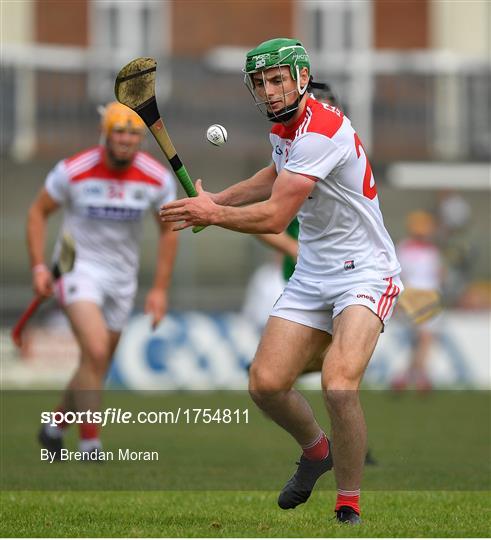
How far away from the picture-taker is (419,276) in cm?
2130

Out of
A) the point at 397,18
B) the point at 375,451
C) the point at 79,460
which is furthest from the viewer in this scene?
the point at 397,18

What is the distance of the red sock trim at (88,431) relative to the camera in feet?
36.0

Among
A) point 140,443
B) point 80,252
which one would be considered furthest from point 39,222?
point 140,443

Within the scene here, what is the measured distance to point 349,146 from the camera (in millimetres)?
7934

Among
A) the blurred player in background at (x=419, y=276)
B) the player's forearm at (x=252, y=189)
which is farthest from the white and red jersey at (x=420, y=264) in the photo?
the player's forearm at (x=252, y=189)

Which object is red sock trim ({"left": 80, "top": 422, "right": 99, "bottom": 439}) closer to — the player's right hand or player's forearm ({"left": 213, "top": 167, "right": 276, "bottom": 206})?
the player's right hand

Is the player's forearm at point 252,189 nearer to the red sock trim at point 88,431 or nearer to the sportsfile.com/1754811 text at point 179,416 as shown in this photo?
the red sock trim at point 88,431

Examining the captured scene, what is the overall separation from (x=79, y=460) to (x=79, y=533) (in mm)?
3651

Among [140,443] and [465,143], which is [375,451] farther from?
[465,143]

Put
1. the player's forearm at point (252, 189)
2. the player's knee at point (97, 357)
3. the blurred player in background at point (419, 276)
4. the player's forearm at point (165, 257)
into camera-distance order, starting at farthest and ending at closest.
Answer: the blurred player in background at point (419, 276) → the player's forearm at point (165, 257) → the player's knee at point (97, 357) → the player's forearm at point (252, 189)

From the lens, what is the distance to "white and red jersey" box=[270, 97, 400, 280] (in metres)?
7.91

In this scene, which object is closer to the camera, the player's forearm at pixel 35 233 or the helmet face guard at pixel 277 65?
the helmet face guard at pixel 277 65

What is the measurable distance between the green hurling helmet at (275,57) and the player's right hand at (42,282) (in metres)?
3.78

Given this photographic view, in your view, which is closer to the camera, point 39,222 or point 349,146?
point 349,146
